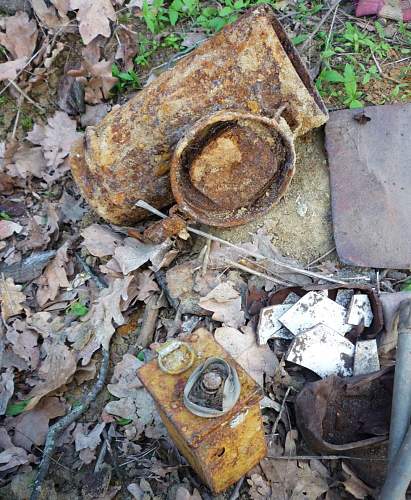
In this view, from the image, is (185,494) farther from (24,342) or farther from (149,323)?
(24,342)

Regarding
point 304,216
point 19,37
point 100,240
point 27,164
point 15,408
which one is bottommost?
point 304,216

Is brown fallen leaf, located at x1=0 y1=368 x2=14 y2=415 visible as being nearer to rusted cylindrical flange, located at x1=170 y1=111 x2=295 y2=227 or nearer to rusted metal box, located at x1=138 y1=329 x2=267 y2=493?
rusted metal box, located at x1=138 y1=329 x2=267 y2=493

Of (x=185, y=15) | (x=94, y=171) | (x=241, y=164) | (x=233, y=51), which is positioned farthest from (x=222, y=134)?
(x=185, y=15)

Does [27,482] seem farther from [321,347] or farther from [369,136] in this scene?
[369,136]

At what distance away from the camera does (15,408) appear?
2.82 m

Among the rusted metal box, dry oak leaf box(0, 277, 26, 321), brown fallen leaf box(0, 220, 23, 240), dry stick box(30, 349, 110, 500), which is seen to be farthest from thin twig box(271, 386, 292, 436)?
brown fallen leaf box(0, 220, 23, 240)

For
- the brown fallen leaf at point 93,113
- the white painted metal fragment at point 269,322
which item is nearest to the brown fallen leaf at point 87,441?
the white painted metal fragment at point 269,322

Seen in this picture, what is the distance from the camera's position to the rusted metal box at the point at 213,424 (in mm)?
1940

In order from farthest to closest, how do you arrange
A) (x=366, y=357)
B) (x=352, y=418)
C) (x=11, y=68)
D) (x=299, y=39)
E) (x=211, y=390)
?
(x=11, y=68)
(x=299, y=39)
(x=366, y=357)
(x=352, y=418)
(x=211, y=390)

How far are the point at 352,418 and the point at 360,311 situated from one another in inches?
22.6

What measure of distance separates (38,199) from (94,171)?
1.04 meters

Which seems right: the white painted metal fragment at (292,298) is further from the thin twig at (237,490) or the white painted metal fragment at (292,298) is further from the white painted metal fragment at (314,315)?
the thin twig at (237,490)

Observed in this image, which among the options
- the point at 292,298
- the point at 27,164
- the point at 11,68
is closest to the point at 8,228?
the point at 27,164

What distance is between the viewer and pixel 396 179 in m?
3.01
